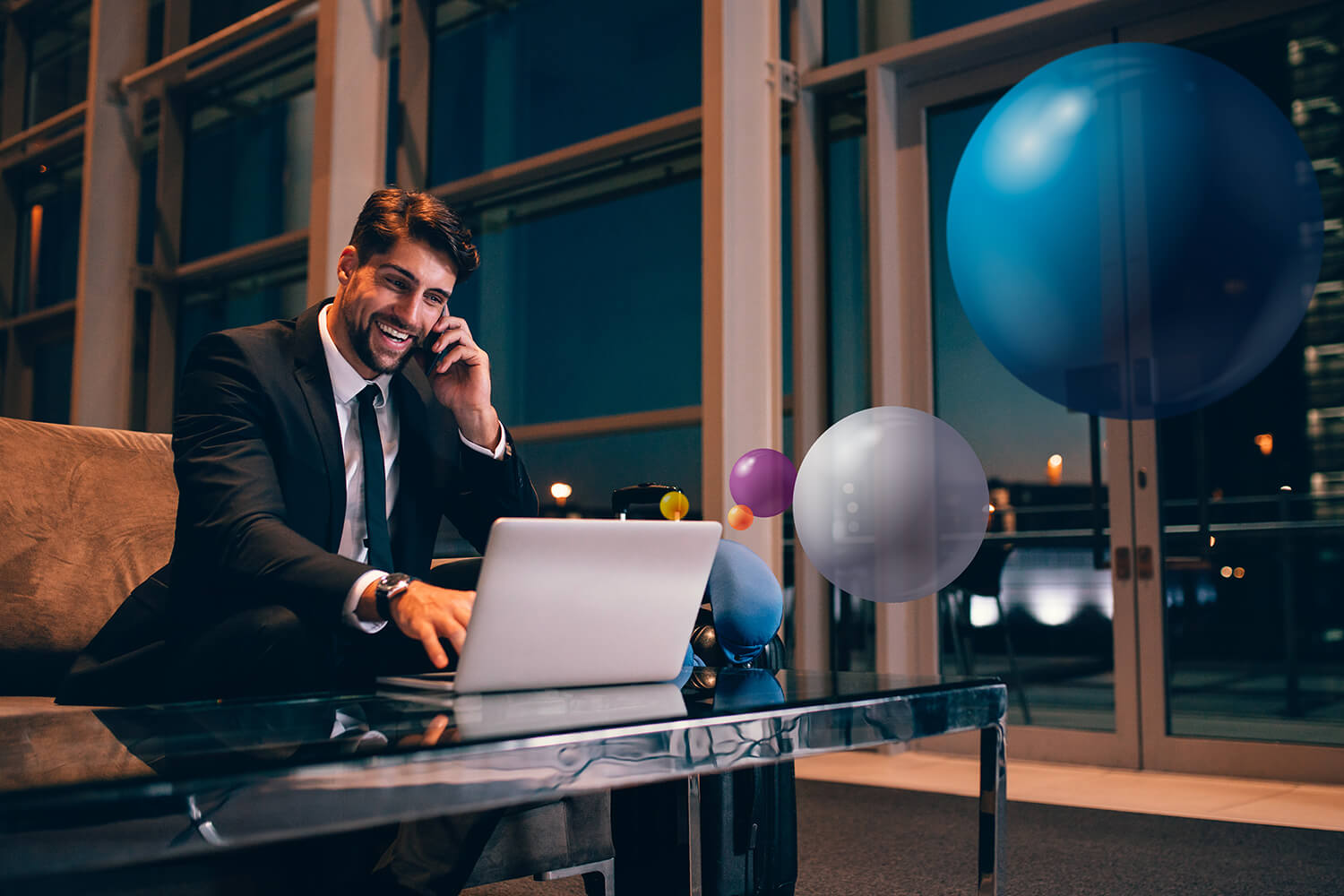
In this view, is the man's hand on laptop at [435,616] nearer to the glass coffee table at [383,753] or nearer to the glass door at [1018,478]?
the glass coffee table at [383,753]

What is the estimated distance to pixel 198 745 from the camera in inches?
23.1

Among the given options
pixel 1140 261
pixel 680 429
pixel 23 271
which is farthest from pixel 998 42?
pixel 23 271

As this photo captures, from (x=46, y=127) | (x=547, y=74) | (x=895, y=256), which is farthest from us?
(x=46, y=127)

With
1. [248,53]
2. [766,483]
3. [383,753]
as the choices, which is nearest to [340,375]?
[383,753]

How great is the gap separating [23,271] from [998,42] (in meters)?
5.49

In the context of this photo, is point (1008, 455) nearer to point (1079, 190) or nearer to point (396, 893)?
point (1079, 190)

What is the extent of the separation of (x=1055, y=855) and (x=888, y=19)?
280 cm

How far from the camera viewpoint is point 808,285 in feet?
12.3

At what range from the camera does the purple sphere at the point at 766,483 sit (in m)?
2.30

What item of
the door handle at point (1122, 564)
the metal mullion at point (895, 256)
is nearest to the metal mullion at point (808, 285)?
the metal mullion at point (895, 256)

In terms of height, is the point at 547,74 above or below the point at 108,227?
above

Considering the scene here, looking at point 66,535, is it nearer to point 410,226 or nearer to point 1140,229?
point 410,226

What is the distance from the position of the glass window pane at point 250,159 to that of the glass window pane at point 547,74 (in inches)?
28.1

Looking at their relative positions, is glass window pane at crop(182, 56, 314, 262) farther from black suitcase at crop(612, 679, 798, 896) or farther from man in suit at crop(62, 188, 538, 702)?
black suitcase at crop(612, 679, 798, 896)
